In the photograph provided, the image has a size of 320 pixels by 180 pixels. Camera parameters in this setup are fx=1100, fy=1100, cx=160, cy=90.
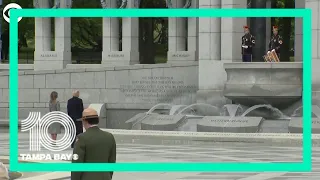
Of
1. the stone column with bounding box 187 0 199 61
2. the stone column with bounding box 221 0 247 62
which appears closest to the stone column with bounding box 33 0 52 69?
the stone column with bounding box 187 0 199 61

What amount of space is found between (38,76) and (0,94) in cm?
169

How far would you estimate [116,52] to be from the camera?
52094 mm

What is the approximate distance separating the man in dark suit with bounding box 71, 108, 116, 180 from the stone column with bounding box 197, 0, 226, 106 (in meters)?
25.4

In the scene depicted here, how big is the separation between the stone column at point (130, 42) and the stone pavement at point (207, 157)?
20.6m

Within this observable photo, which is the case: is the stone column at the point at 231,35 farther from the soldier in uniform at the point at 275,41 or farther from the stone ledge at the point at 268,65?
the stone ledge at the point at 268,65

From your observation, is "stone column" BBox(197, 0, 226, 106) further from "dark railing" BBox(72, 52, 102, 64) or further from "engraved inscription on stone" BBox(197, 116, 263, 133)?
"dark railing" BBox(72, 52, 102, 64)

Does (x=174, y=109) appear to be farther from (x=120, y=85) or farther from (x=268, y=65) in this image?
(x=120, y=85)

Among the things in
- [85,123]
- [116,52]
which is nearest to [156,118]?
[116,52]

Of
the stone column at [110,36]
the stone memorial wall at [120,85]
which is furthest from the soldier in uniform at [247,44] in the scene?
the stone column at [110,36]

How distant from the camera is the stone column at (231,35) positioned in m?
36.7

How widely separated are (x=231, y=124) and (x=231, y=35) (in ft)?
16.1

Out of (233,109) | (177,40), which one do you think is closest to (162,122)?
(233,109)

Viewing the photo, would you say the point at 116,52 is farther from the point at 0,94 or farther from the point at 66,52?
the point at 0,94

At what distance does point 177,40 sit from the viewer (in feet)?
173
